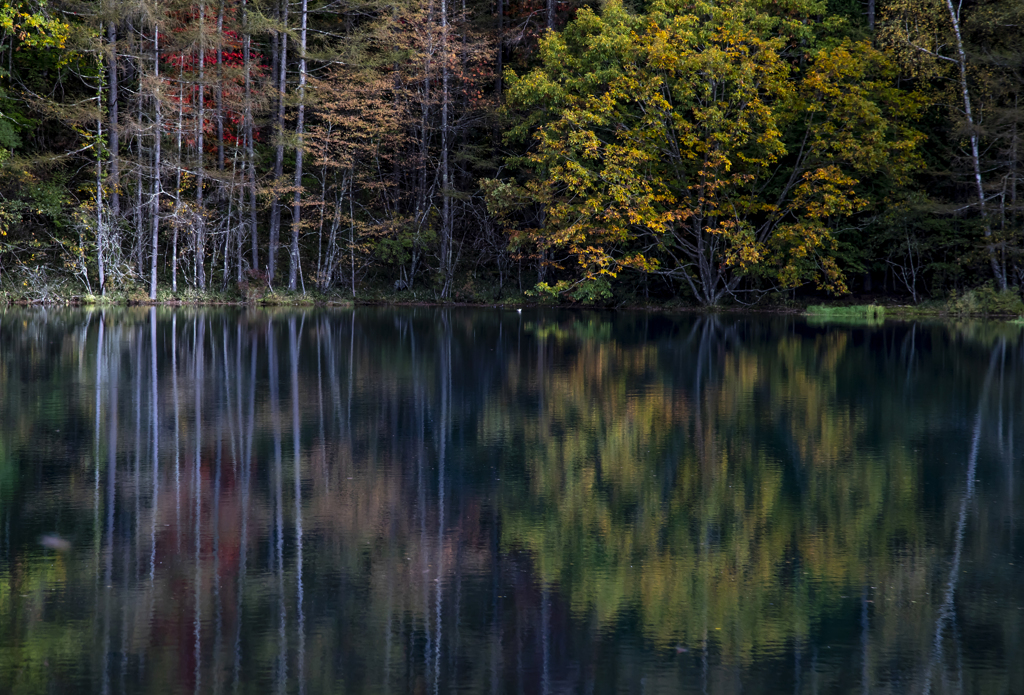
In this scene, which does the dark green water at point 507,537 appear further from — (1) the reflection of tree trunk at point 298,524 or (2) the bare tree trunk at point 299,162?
(2) the bare tree trunk at point 299,162

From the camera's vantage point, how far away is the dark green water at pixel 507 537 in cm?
414

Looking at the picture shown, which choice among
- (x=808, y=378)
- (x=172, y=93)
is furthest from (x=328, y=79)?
(x=808, y=378)

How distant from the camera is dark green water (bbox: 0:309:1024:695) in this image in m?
4.14

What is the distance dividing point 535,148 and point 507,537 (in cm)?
3170

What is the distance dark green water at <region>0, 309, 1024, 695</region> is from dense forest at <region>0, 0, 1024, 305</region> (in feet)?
64.6

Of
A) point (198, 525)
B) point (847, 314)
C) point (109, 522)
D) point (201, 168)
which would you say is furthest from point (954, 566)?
point (201, 168)

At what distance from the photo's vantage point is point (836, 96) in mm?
30953

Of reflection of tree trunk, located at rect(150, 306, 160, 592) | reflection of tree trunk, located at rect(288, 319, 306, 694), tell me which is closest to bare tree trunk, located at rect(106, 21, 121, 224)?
reflection of tree trunk, located at rect(150, 306, 160, 592)

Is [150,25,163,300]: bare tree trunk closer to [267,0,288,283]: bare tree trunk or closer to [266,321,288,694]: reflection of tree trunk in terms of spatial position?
[267,0,288,283]: bare tree trunk

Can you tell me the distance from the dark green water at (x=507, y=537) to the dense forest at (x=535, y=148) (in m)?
19.7

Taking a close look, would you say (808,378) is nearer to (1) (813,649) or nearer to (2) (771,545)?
(2) (771,545)

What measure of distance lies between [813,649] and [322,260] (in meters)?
35.8

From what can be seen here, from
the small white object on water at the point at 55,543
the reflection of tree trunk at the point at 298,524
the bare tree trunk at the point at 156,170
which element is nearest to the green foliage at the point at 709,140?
the bare tree trunk at the point at 156,170

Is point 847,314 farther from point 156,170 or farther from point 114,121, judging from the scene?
point 114,121
